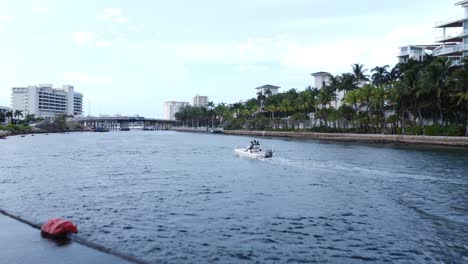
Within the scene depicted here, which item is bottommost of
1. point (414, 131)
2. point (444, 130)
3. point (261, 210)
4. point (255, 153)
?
point (261, 210)

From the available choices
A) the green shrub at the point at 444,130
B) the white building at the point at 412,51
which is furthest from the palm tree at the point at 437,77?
the white building at the point at 412,51

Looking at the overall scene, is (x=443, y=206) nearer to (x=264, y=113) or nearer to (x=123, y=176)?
(x=123, y=176)

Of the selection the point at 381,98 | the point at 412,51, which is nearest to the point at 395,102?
the point at 381,98

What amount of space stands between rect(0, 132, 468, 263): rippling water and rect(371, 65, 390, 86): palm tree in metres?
69.1

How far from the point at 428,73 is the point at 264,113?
4182 inches

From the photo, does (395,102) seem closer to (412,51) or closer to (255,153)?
(412,51)

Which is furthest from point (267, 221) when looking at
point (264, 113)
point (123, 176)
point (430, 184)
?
point (264, 113)

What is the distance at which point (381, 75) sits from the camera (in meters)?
109

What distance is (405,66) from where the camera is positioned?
9294cm

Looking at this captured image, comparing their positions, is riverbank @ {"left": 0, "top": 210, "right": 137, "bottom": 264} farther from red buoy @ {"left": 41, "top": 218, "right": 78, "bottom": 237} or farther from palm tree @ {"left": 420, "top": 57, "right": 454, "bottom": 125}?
palm tree @ {"left": 420, "top": 57, "right": 454, "bottom": 125}

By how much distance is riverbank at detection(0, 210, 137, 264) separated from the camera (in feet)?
47.9

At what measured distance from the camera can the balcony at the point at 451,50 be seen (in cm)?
8669

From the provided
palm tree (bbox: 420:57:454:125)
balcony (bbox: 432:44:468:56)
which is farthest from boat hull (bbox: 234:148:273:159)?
balcony (bbox: 432:44:468:56)

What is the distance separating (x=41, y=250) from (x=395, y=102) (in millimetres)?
84448
